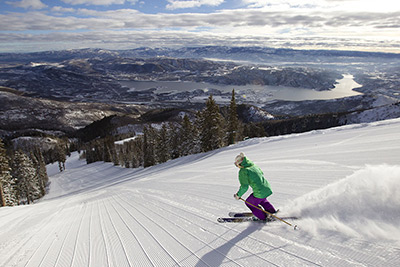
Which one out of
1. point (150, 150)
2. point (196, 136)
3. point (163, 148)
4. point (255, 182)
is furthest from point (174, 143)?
point (255, 182)

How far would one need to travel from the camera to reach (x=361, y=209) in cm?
434

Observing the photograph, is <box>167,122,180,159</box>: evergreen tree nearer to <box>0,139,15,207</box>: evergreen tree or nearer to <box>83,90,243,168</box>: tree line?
<box>83,90,243,168</box>: tree line

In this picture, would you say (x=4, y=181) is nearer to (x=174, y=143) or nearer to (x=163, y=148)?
(x=163, y=148)

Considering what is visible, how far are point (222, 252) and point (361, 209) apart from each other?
287cm

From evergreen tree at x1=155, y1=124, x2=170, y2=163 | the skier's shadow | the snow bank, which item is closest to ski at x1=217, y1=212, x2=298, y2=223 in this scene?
the skier's shadow

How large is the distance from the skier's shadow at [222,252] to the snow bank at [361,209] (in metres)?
1.16

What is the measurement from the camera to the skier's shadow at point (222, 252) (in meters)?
4.25

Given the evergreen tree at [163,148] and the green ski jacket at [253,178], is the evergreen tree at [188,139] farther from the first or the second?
the green ski jacket at [253,178]

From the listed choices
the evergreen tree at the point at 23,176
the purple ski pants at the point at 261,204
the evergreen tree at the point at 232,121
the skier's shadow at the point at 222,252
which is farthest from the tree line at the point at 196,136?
the skier's shadow at the point at 222,252

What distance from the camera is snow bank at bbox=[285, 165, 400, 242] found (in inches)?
153

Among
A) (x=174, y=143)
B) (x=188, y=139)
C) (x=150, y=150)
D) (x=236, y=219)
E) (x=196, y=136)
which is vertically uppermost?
(x=236, y=219)

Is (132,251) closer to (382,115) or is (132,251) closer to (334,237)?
(334,237)

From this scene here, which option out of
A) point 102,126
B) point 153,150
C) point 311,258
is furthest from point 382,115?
point 102,126

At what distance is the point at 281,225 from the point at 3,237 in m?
9.14
